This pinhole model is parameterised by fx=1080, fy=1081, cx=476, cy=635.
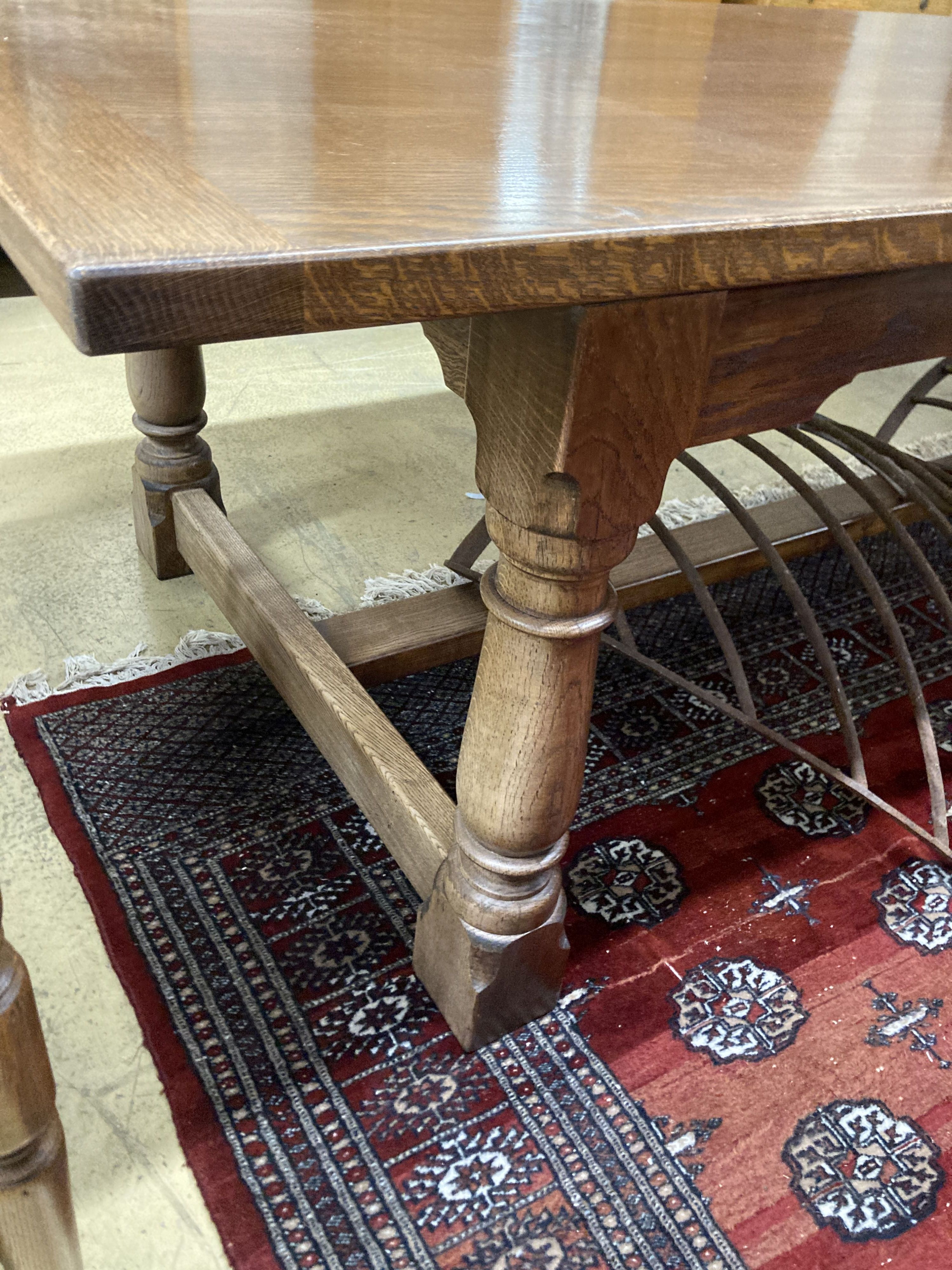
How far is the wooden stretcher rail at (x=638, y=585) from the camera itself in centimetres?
132

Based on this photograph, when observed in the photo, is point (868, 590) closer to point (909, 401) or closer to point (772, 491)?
point (909, 401)

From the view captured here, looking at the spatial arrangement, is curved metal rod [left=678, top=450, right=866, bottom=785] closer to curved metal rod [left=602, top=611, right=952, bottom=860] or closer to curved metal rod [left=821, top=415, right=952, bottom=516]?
curved metal rod [left=602, top=611, right=952, bottom=860]

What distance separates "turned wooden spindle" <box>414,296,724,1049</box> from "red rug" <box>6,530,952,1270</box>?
0.08 m

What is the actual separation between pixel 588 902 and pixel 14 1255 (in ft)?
1.95

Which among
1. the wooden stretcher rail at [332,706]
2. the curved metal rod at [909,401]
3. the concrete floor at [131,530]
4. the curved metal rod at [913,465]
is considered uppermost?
the curved metal rod at [913,465]

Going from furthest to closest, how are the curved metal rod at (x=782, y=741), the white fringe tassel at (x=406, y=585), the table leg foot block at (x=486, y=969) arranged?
the white fringe tassel at (x=406, y=585)
the curved metal rod at (x=782, y=741)
the table leg foot block at (x=486, y=969)

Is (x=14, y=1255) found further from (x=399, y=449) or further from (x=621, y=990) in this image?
(x=399, y=449)

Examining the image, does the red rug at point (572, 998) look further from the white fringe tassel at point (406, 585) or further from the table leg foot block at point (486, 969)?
the white fringe tassel at point (406, 585)

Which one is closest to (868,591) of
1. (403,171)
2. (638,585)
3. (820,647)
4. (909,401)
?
(820,647)

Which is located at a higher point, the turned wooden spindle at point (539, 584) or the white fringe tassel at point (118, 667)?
the turned wooden spindle at point (539, 584)

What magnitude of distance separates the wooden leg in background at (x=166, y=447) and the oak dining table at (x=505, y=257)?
42 cm

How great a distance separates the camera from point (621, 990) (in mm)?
1004

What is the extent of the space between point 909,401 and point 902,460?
389 millimetres

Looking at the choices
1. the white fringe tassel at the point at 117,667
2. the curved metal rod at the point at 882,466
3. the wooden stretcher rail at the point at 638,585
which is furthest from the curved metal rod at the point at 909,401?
the white fringe tassel at the point at 117,667
